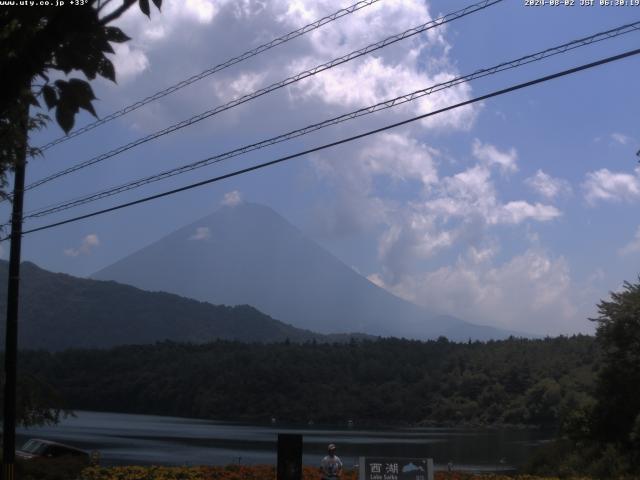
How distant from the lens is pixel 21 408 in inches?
908

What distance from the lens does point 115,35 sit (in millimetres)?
4551

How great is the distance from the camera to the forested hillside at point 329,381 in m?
108

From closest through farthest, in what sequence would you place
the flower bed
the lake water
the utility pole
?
the utility pole < the flower bed < the lake water

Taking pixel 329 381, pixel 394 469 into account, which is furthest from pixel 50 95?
pixel 329 381

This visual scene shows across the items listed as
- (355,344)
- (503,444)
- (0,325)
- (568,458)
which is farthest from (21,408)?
(0,325)

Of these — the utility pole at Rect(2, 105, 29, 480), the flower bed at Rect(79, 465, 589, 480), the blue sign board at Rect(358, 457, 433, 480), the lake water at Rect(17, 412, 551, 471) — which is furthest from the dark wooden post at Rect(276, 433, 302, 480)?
the lake water at Rect(17, 412, 551, 471)

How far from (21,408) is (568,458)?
767 inches

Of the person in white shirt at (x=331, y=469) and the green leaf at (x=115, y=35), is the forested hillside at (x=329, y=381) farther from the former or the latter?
the green leaf at (x=115, y=35)

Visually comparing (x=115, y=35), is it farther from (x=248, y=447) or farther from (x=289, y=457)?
(x=248, y=447)

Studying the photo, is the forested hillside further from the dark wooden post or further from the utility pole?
the utility pole

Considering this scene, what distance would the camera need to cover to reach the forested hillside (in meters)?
→ 108

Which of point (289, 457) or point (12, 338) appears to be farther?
point (12, 338)

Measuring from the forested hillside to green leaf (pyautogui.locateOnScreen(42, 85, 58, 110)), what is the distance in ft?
329

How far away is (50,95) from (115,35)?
18.9 inches
